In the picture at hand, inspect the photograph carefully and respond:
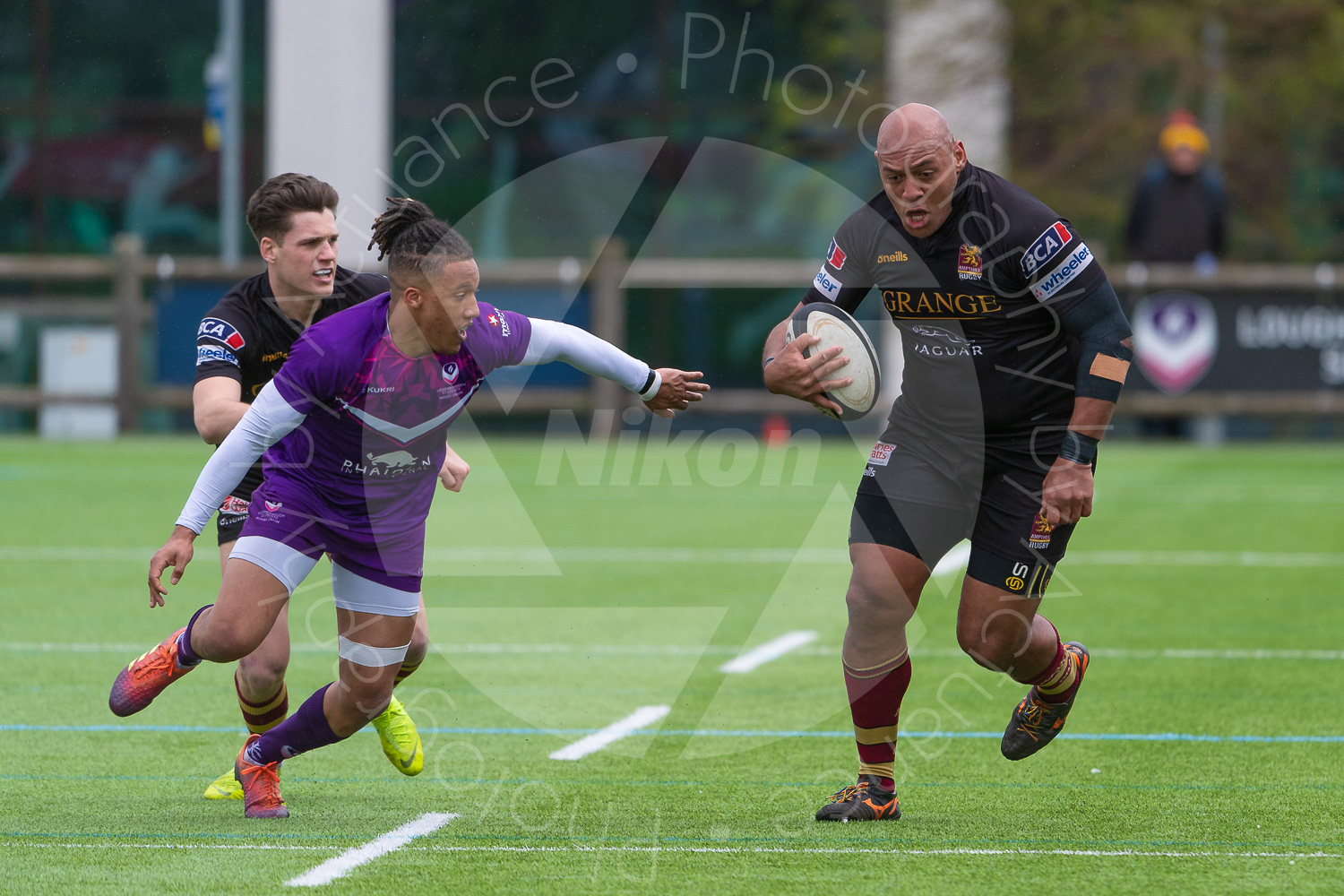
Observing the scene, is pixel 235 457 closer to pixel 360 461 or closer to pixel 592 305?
pixel 360 461

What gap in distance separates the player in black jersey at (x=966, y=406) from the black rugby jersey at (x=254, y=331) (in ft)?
5.04

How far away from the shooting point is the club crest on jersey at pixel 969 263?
18.2 ft

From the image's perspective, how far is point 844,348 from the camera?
5.67 m

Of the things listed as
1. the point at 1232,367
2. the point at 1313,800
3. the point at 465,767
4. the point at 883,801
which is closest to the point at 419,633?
the point at 465,767

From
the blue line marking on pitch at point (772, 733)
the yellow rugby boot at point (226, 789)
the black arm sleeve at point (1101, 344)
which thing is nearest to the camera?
the black arm sleeve at point (1101, 344)

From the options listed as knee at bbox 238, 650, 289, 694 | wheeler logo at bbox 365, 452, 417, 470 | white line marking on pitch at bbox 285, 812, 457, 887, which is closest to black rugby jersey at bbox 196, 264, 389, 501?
knee at bbox 238, 650, 289, 694

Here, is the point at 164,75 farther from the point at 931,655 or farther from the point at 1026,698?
the point at 1026,698

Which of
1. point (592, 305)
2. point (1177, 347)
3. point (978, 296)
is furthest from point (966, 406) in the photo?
point (592, 305)

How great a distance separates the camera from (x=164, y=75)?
25.1 metres

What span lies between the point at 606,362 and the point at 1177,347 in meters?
14.5

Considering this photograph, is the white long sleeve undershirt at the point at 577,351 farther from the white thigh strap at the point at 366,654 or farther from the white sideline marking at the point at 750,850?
the white sideline marking at the point at 750,850

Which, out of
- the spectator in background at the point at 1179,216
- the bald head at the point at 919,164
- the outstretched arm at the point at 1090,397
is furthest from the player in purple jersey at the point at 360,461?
the spectator in background at the point at 1179,216

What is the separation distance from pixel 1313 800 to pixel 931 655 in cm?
304

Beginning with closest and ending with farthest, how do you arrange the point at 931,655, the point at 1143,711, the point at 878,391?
the point at 878,391, the point at 1143,711, the point at 931,655
